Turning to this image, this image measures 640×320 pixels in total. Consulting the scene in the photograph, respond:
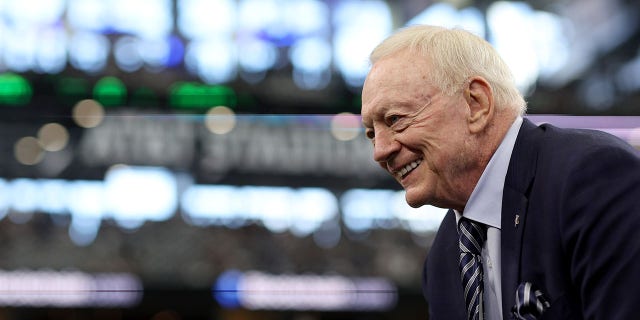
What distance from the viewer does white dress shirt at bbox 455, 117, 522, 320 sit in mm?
1788

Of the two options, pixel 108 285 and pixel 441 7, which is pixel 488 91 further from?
pixel 108 285

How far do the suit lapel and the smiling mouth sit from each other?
176 millimetres

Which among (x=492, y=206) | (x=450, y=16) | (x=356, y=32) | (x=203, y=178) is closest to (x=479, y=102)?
(x=492, y=206)

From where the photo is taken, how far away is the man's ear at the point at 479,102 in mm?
1785

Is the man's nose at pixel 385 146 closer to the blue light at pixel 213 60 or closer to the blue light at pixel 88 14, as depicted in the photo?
the blue light at pixel 213 60

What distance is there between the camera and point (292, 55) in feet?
14.8

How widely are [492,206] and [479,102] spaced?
0.63ft

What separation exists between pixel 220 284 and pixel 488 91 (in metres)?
4.02

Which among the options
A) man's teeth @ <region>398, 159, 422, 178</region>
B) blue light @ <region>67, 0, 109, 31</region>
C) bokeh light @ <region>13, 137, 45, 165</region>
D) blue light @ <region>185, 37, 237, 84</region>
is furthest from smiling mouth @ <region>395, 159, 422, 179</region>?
bokeh light @ <region>13, 137, 45, 165</region>

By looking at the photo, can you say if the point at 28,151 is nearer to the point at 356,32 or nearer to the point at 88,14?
the point at 88,14

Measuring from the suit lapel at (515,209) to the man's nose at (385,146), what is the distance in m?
0.22

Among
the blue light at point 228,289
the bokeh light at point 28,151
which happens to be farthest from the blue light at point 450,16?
the bokeh light at point 28,151

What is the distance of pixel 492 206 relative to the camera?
179 cm

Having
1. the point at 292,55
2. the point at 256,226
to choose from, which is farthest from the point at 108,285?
the point at 292,55
